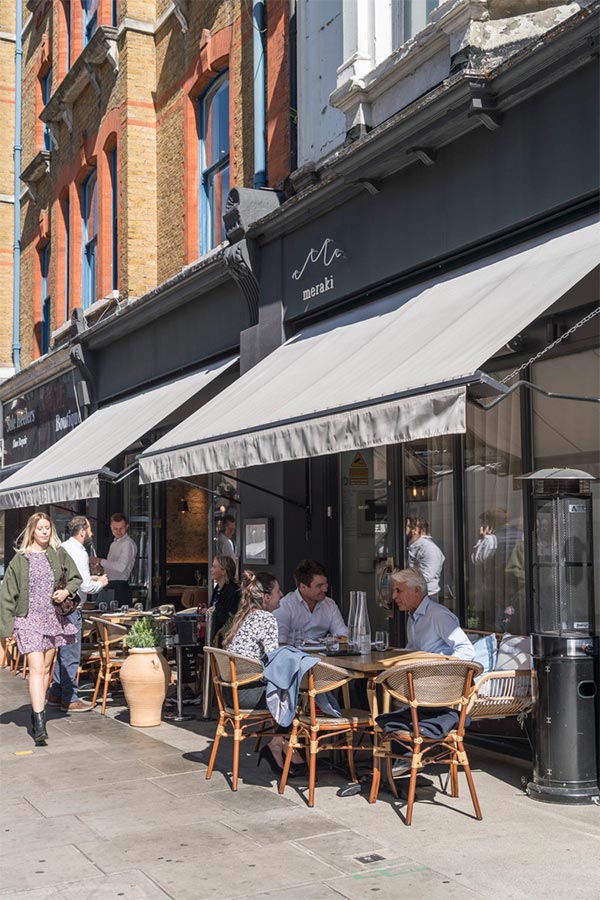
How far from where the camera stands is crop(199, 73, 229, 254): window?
1341cm

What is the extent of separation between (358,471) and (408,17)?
4231mm

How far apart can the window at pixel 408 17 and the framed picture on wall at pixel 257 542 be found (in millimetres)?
4820

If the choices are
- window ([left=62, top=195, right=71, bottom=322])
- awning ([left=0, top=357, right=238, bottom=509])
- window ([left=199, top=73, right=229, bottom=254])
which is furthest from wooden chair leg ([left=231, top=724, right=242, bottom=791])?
window ([left=62, top=195, right=71, bottom=322])

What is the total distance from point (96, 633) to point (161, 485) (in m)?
3.72

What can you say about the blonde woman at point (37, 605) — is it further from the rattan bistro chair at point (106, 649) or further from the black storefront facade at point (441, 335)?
the black storefront facade at point (441, 335)

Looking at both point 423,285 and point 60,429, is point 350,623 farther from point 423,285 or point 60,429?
point 60,429

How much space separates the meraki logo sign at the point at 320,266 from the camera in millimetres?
10019

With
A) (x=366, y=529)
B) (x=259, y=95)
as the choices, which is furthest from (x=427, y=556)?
(x=259, y=95)

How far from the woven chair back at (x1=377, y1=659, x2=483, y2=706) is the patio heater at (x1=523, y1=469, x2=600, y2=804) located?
0.58m

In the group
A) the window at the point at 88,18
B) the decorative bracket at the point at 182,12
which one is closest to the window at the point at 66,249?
the window at the point at 88,18

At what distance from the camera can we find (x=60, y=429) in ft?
60.1

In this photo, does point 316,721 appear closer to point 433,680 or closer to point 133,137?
point 433,680

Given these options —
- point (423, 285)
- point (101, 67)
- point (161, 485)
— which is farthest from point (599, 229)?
point (101, 67)

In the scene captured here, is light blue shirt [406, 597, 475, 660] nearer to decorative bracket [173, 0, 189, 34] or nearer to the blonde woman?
the blonde woman
